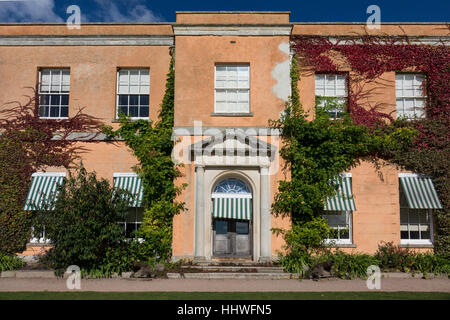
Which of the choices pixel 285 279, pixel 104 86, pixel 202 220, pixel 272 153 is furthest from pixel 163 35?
pixel 285 279

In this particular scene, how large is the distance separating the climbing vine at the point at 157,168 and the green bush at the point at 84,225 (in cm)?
136

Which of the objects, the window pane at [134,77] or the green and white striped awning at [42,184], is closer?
the green and white striped awning at [42,184]

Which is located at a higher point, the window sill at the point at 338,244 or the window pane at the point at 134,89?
the window pane at the point at 134,89

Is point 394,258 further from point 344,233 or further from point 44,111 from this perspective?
point 44,111

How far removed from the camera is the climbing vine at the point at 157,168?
13.2 m

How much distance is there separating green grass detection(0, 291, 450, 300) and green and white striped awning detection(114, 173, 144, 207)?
4.24 metres

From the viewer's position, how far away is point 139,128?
1428 cm

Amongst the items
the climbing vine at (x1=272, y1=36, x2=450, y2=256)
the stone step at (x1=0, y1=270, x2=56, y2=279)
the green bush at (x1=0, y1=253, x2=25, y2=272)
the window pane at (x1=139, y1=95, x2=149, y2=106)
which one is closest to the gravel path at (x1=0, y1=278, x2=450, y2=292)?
the stone step at (x1=0, y1=270, x2=56, y2=279)

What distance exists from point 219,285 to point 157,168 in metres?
4.76

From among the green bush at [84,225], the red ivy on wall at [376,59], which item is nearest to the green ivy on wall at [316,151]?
the red ivy on wall at [376,59]

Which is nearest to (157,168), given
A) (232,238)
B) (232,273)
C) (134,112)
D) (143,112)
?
(143,112)

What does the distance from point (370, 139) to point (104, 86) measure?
9818 millimetres

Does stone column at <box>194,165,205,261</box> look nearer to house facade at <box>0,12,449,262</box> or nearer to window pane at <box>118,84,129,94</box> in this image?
house facade at <box>0,12,449,262</box>

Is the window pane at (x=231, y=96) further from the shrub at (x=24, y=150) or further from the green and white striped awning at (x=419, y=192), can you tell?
the green and white striped awning at (x=419, y=192)
